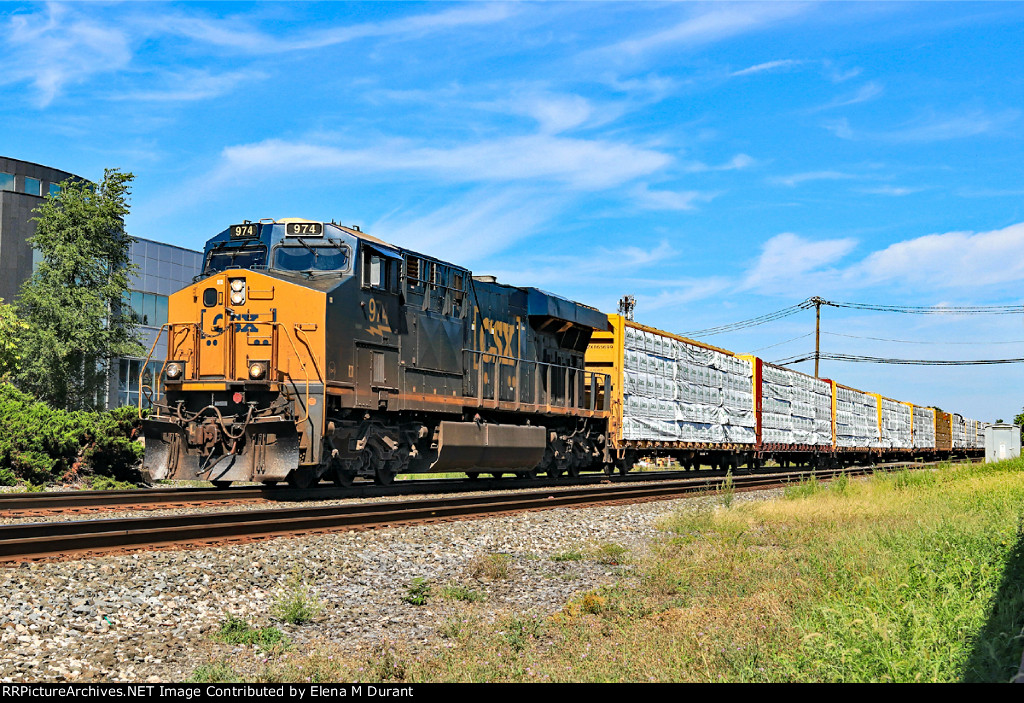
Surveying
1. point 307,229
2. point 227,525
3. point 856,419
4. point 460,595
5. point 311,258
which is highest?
point 307,229

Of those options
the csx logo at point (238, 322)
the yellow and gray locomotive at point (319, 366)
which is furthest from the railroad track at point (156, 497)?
the csx logo at point (238, 322)

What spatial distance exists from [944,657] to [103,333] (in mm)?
29156

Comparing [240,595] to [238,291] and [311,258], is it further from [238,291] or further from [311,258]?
[311,258]

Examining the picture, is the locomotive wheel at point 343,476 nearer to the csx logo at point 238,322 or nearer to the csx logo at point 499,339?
the csx logo at point 238,322

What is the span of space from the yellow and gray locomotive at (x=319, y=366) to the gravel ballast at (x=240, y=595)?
3.48m

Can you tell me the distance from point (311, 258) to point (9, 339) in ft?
73.6

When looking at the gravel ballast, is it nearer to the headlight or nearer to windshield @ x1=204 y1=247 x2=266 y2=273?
the headlight

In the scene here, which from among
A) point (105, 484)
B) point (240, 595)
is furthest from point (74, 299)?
point (240, 595)

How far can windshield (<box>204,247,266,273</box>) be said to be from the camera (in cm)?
1430

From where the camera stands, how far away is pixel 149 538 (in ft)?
27.8

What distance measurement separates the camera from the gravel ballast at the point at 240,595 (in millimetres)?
5457

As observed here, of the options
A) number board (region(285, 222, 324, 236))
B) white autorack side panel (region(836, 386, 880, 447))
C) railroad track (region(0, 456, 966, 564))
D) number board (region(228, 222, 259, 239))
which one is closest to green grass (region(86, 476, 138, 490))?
number board (region(228, 222, 259, 239))

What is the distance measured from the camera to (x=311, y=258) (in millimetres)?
14172

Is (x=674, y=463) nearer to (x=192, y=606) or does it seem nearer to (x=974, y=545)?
(x=974, y=545)
